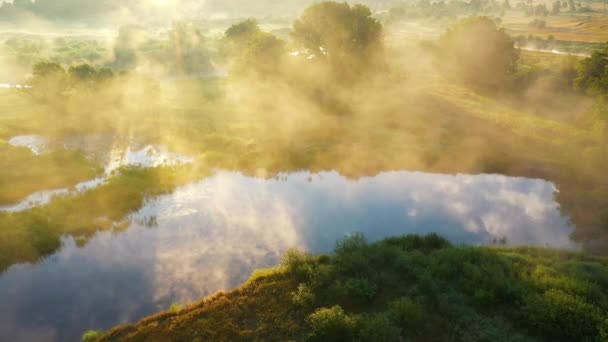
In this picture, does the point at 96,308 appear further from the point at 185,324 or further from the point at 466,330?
the point at 466,330

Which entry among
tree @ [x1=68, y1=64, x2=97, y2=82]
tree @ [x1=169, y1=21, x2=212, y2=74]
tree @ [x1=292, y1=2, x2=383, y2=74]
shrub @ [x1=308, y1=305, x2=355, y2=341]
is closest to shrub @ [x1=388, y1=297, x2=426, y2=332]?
shrub @ [x1=308, y1=305, x2=355, y2=341]

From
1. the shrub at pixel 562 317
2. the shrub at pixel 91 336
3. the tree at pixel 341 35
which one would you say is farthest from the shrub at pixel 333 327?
the tree at pixel 341 35

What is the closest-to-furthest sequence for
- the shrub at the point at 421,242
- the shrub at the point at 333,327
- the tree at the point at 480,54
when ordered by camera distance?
the shrub at the point at 333,327, the shrub at the point at 421,242, the tree at the point at 480,54

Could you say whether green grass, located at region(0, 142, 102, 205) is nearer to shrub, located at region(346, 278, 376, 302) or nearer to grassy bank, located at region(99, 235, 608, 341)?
grassy bank, located at region(99, 235, 608, 341)

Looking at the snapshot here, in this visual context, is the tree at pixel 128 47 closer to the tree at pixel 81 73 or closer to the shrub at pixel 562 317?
the tree at pixel 81 73

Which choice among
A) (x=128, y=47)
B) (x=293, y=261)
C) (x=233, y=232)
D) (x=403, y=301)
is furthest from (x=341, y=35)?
(x=128, y=47)

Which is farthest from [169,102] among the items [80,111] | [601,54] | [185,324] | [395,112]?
[601,54]
